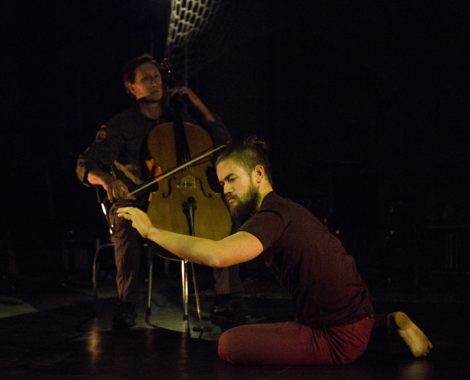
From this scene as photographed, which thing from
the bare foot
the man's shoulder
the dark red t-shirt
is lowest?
the bare foot

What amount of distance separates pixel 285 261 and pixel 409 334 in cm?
73

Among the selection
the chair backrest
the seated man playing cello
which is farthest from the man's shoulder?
the chair backrest

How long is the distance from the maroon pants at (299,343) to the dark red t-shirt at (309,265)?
0.04 meters

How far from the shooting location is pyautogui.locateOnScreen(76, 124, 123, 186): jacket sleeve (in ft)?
15.8

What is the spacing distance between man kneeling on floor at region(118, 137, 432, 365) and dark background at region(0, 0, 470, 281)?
368cm

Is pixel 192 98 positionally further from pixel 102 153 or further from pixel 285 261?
pixel 285 261

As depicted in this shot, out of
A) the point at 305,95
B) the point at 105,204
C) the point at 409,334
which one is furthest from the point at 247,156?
the point at 305,95

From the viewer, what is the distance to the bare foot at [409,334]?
3686 mm

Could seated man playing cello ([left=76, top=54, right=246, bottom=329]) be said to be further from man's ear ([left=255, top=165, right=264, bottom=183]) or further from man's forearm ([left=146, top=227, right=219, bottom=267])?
man's forearm ([left=146, top=227, right=219, bottom=267])

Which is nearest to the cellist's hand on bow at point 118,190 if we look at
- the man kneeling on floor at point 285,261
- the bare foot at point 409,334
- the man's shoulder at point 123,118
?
the man's shoulder at point 123,118

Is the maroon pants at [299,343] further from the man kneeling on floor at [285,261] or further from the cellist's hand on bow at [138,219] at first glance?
the cellist's hand on bow at [138,219]

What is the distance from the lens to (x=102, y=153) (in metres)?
4.89

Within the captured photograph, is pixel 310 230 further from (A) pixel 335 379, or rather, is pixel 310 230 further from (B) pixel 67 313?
(B) pixel 67 313

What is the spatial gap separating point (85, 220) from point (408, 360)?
3.78m
